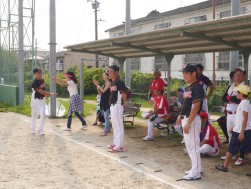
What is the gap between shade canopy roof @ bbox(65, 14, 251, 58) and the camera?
20.2 feet

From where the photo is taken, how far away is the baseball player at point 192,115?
16.5 feet

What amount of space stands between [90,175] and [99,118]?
17.9ft

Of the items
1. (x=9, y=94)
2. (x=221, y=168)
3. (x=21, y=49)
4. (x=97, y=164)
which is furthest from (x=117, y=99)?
(x=9, y=94)

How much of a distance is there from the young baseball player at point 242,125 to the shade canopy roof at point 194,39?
1143 millimetres

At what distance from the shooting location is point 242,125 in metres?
5.36

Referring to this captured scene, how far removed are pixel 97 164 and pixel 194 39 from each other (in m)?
3.51

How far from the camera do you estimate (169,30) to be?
23.1 feet

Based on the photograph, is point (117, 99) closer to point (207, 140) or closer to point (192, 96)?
point (207, 140)

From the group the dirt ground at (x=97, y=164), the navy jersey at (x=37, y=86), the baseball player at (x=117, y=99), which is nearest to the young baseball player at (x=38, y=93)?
the navy jersey at (x=37, y=86)

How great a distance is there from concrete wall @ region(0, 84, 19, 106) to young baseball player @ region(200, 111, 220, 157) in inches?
481

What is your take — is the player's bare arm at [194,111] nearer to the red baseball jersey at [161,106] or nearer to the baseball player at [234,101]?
the baseball player at [234,101]

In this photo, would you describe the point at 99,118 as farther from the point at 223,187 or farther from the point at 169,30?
the point at 223,187

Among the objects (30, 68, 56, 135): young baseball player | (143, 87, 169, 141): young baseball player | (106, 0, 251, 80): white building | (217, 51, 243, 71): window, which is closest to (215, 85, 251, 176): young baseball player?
(143, 87, 169, 141): young baseball player

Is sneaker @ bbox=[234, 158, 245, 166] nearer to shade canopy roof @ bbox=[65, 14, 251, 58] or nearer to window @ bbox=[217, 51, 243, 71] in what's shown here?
shade canopy roof @ bbox=[65, 14, 251, 58]
